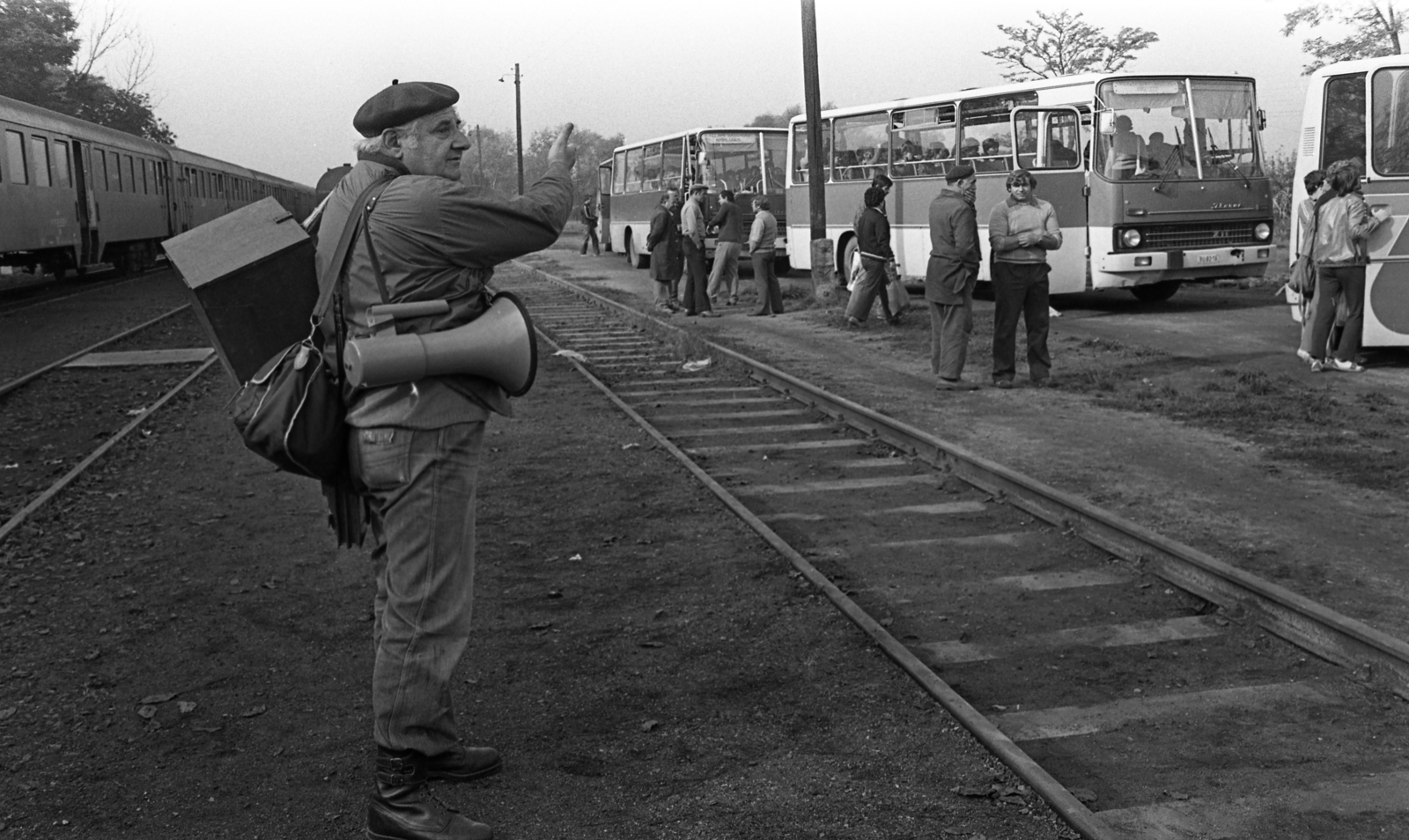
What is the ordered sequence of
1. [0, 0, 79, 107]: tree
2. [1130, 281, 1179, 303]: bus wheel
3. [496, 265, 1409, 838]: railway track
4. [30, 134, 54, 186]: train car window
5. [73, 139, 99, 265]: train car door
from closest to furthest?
1. [496, 265, 1409, 838]: railway track
2. [1130, 281, 1179, 303]: bus wheel
3. [30, 134, 54, 186]: train car window
4. [73, 139, 99, 265]: train car door
5. [0, 0, 79, 107]: tree

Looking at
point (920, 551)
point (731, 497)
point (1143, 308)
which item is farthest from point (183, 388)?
point (1143, 308)

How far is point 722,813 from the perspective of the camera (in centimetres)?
370

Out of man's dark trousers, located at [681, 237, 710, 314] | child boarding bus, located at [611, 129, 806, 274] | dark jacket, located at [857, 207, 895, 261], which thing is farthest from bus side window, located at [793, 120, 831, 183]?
dark jacket, located at [857, 207, 895, 261]

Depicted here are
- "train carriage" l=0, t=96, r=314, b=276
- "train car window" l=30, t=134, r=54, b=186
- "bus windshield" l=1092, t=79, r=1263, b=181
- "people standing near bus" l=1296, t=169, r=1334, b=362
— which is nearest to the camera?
"people standing near bus" l=1296, t=169, r=1334, b=362

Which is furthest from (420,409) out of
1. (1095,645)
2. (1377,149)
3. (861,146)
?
(861,146)

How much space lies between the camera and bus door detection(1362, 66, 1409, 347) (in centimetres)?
1134

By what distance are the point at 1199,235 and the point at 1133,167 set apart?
1.28 m

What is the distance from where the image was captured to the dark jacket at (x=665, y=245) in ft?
65.5

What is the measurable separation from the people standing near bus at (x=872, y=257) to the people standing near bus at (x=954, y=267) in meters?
4.26

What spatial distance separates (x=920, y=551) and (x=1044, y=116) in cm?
1247

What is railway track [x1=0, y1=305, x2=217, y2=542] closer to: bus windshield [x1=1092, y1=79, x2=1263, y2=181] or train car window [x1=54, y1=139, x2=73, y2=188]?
train car window [x1=54, y1=139, x2=73, y2=188]

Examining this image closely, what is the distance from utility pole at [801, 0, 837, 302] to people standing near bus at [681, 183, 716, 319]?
164 cm

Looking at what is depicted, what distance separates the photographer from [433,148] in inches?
136

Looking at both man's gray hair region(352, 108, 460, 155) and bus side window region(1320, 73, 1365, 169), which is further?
bus side window region(1320, 73, 1365, 169)
